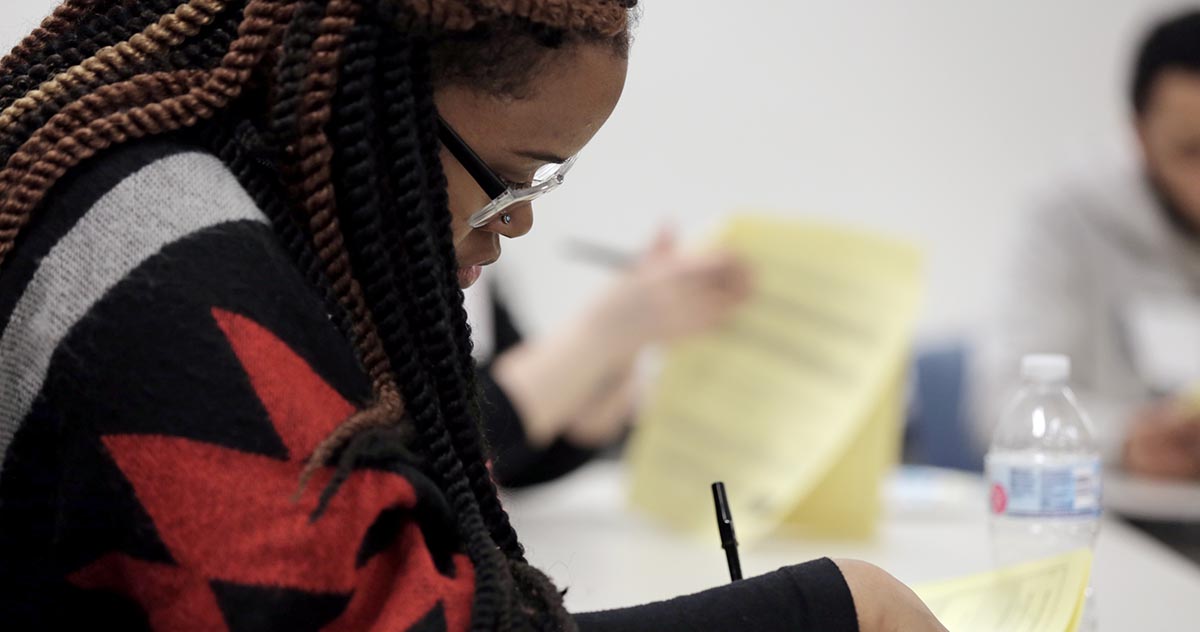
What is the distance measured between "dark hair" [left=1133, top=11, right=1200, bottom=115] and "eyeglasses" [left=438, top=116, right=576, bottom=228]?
1.86 meters

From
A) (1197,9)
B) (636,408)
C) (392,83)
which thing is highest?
(1197,9)

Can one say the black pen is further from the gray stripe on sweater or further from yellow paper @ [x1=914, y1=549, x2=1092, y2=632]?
the gray stripe on sweater

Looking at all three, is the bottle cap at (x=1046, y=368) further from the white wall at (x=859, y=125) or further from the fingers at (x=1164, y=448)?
the white wall at (x=859, y=125)

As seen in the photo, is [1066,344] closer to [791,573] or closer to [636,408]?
[636,408]

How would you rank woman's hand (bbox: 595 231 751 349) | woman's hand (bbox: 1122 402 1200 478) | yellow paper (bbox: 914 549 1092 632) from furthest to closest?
woman's hand (bbox: 1122 402 1200 478), woman's hand (bbox: 595 231 751 349), yellow paper (bbox: 914 549 1092 632)

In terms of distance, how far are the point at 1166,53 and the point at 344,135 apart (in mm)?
2077

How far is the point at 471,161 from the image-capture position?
69 centimetres

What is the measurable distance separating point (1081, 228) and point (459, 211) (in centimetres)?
213

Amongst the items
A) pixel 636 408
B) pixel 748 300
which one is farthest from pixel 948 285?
pixel 748 300

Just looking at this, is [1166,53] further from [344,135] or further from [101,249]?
[101,249]

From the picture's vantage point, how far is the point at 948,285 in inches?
131

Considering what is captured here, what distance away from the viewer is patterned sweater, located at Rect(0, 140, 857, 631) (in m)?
0.54

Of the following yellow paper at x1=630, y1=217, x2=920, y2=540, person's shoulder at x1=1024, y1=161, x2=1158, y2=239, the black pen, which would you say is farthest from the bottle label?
person's shoulder at x1=1024, y1=161, x2=1158, y2=239

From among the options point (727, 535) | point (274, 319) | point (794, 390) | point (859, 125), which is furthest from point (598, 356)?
point (859, 125)
